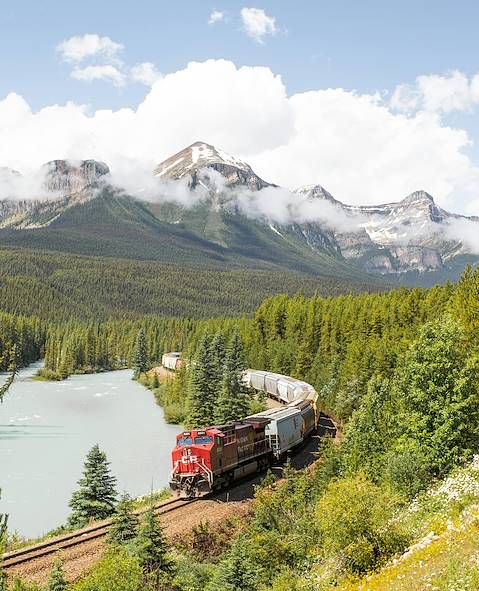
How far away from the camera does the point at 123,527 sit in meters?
30.9

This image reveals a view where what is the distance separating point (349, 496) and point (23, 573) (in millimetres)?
17312

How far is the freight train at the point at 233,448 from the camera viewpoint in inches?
1608

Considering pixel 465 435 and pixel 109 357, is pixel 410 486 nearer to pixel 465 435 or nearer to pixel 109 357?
pixel 465 435

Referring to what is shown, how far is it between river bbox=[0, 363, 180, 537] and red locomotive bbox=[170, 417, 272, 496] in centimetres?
705

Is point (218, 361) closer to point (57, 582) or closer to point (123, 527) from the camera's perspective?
point (123, 527)

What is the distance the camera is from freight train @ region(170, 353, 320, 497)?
134 ft

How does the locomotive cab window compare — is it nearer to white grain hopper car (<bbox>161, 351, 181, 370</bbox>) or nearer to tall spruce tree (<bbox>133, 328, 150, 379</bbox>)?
white grain hopper car (<bbox>161, 351, 181, 370</bbox>)

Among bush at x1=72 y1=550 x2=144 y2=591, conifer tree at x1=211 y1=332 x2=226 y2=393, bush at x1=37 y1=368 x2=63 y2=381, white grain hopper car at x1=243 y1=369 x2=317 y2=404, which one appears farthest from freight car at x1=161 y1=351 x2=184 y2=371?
bush at x1=72 y1=550 x2=144 y2=591

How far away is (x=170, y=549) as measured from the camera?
32.1 metres

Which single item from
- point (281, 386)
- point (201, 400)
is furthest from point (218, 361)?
point (201, 400)

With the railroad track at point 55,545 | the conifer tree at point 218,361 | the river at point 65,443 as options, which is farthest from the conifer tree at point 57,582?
the conifer tree at point 218,361

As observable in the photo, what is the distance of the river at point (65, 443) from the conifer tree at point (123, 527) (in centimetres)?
1224

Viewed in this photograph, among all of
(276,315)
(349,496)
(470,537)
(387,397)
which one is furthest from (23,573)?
(276,315)

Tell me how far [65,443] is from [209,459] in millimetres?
35940
